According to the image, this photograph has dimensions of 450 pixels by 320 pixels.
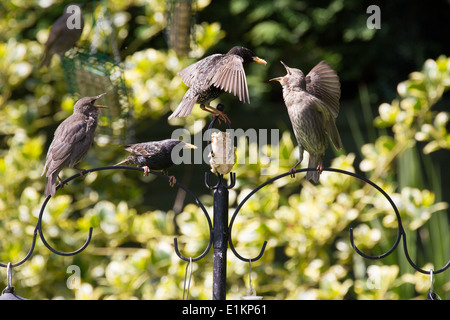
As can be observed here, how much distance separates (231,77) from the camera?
1102 mm

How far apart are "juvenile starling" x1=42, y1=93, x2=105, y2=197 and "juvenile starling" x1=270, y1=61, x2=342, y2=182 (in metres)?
0.45

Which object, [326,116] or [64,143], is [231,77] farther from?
[64,143]

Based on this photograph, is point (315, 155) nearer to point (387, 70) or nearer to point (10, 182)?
point (10, 182)

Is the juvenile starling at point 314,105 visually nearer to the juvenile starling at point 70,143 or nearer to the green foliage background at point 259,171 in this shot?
the juvenile starling at point 70,143

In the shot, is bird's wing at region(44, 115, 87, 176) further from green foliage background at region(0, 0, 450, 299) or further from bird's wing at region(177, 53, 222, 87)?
green foliage background at region(0, 0, 450, 299)

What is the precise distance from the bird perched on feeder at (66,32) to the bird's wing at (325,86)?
1137mm

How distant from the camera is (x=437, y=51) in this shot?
3295 millimetres

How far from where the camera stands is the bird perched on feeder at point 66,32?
6.86 feet

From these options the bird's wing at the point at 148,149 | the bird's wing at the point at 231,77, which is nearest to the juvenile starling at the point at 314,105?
the bird's wing at the point at 231,77

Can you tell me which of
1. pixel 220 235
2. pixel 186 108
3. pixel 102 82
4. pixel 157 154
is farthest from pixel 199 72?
pixel 102 82

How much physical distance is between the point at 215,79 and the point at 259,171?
1305mm
